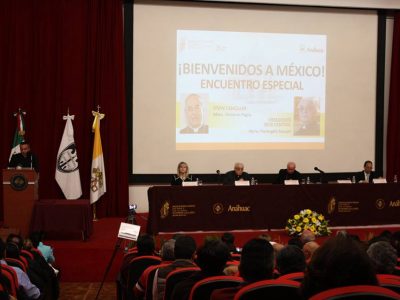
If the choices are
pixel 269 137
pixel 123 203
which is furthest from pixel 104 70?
pixel 269 137

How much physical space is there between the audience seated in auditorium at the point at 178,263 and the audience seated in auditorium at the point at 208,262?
0.56 meters

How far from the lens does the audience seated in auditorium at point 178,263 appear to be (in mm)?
3225

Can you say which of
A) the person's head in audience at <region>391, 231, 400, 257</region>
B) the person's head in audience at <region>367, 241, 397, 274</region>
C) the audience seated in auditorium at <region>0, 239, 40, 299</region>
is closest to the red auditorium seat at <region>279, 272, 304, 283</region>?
the person's head in audience at <region>367, 241, 397, 274</region>

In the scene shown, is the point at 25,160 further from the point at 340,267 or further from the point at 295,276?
the point at 340,267

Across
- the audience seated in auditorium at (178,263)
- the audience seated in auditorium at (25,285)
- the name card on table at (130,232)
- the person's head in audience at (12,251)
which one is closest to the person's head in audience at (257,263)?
the audience seated in auditorium at (178,263)

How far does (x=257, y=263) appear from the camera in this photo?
81.8 inches

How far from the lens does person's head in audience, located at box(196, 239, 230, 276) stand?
255 cm

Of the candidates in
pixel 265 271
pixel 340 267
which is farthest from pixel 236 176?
pixel 340 267

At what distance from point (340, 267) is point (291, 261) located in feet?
3.77

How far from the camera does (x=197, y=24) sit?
→ 32.5ft

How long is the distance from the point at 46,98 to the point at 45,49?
0.82 meters

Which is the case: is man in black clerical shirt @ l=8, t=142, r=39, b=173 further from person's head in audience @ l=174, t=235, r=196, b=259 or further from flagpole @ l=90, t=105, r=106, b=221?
person's head in audience @ l=174, t=235, r=196, b=259

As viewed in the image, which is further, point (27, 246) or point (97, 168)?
point (97, 168)

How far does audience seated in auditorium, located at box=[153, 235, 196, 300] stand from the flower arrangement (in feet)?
14.5
